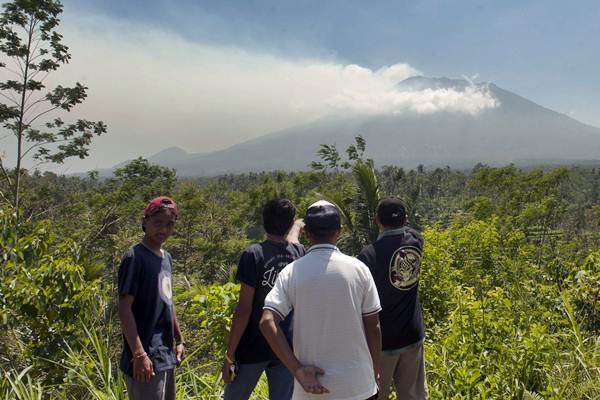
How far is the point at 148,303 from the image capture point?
2.26 meters

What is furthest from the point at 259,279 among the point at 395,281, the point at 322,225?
the point at 395,281

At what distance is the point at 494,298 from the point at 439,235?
282 cm

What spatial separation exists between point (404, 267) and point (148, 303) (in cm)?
164

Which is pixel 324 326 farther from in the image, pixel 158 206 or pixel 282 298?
pixel 158 206

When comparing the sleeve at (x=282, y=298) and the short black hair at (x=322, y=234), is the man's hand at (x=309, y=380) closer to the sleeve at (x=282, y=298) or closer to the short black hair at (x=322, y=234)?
the sleeve at (x=282, y=298)

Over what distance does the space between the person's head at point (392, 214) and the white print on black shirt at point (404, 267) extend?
176 mm

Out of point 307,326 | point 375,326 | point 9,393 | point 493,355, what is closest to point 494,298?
point 493,355

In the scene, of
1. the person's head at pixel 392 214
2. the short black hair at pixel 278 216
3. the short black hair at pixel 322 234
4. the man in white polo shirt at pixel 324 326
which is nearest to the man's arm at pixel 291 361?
the man in white polo shirt at pixel 324 326

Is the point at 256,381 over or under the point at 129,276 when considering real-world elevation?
under

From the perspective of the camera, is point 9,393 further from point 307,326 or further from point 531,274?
point 531,274

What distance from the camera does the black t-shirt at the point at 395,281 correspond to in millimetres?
2566

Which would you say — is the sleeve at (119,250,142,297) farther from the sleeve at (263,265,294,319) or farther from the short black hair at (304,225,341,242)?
the short black hair at (304,225,341,242)

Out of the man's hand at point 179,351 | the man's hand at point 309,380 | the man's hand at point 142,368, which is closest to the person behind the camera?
the man's hand at point 309,380

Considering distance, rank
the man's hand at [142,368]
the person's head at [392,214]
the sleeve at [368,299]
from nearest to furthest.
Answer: the sleeve at [368,299], the man's hand at [142,368], the person's head at [392,214]
